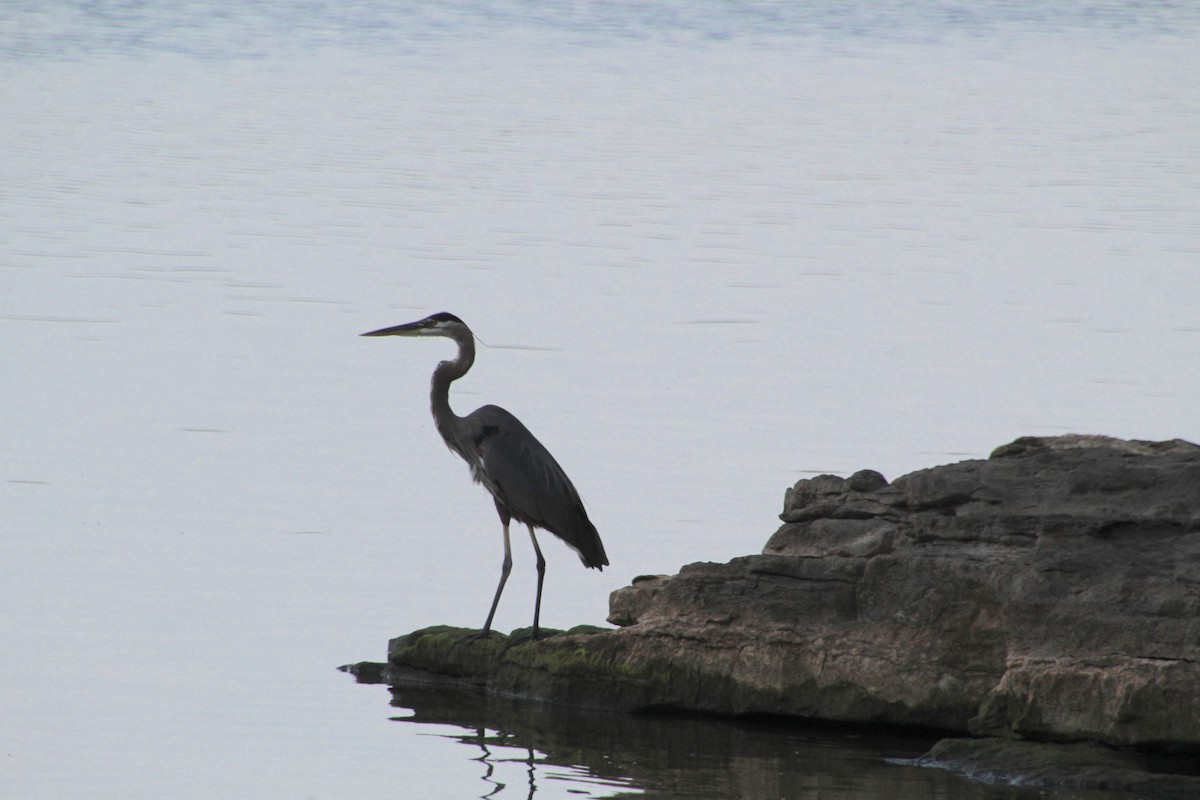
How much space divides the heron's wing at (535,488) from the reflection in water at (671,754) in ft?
3.05

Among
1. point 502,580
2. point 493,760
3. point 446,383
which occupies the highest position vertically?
point 446,383

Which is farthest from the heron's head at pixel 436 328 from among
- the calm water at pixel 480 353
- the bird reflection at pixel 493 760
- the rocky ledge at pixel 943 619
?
the bird reflection at pixel 493 760

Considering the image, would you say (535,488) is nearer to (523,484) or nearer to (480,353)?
(523,484)

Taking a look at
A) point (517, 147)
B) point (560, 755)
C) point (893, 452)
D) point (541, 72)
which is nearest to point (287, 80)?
point (541, 72)

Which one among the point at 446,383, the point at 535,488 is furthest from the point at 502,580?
the point at 446,383

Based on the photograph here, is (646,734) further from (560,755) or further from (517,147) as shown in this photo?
(517,147)

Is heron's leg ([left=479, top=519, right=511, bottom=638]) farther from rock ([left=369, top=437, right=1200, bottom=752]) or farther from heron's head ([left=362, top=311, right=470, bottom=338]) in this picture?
heron's head ([left=362, top=311, right=470, bottom=338])

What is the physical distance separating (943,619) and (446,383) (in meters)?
3.07

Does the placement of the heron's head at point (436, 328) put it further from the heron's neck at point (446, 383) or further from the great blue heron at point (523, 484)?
the great blue heron at point (523, 484)

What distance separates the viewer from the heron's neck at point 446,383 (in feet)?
32.8

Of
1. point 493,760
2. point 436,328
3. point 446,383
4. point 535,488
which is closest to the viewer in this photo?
point 493,760

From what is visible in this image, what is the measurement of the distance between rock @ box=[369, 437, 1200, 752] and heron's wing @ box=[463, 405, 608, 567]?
507mm

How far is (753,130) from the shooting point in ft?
112

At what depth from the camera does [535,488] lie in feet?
31.0
